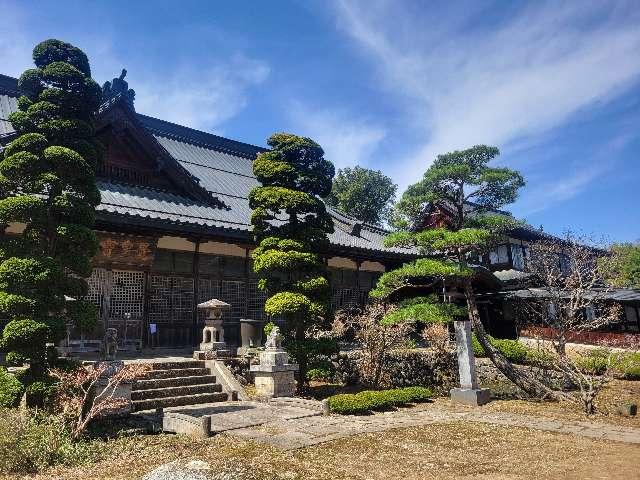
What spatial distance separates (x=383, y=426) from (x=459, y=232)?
7067 mm

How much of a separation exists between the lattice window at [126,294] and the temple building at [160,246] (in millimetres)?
34

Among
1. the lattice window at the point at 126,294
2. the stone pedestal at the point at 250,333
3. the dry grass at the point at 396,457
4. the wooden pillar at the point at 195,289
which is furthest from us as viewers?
the wooden pillar at the point at 195,289

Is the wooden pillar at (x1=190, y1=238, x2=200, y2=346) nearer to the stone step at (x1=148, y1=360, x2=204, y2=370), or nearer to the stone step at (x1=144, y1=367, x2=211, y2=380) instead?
the stone step at (x1=148, y1=360, x2=204, y2=370)

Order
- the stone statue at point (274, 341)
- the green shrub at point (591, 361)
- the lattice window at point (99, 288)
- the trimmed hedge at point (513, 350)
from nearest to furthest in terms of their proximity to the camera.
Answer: the stone statue at point (274, 341)
the lattice window at point (99, 288)
the green shrub at point (591, 361)
the trimmed hedge at point (513, 350)

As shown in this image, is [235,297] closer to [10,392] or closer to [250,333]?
[250,333]

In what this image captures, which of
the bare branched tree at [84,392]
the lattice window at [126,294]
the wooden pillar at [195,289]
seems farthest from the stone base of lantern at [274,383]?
the lattice window at [126,294]

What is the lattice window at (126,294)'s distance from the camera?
15750 millimetres

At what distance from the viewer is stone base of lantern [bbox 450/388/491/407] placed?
13297mm

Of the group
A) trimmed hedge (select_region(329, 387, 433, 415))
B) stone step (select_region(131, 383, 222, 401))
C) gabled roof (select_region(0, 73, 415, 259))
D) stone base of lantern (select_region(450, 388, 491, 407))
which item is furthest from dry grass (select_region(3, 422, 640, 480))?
gabled roof (select_region(0, 73, 415, 259))

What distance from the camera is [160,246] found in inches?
669

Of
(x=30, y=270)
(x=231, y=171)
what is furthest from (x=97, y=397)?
(x=231, y=171)

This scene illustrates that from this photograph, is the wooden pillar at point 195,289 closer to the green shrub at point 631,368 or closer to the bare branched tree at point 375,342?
the bare branched tree at point 375,342

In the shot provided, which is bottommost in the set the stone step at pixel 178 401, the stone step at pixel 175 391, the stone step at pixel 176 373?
the stone step at pixel 178 401

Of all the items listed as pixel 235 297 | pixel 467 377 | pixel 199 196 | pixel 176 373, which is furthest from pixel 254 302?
pixel 467 377
